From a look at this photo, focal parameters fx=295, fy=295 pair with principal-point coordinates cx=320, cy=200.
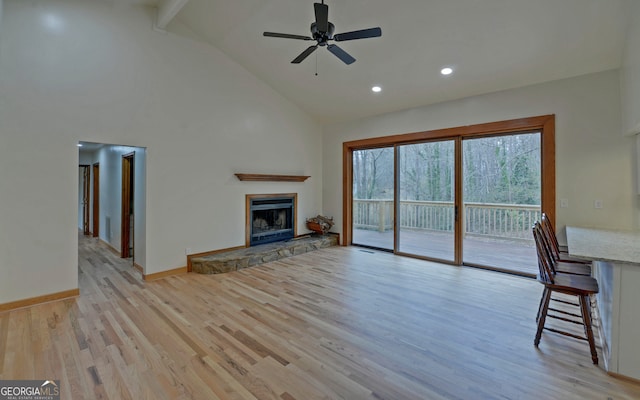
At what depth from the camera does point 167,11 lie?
3896 mm

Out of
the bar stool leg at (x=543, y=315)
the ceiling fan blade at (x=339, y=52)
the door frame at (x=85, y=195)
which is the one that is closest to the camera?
the bar stool leg at (x=543, y=315)

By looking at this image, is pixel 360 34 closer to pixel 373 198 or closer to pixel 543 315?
pixel 543 315

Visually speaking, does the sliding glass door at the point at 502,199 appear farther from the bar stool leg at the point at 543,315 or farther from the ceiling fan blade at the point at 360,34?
the ceiling fan blade at the point at 360,34

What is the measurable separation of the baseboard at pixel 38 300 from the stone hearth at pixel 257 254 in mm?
1451

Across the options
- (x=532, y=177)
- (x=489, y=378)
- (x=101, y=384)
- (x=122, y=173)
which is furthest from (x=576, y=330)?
(x=122, y=173)

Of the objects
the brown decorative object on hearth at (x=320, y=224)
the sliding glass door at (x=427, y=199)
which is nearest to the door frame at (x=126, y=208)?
the brown decorative object on hearth at (x=320, y=224)

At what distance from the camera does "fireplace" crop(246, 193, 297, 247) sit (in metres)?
5.56

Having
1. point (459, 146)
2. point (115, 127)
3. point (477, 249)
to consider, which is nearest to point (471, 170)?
point (459, 146)

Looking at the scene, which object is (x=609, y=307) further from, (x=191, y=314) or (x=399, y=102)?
(x=399, y=102)

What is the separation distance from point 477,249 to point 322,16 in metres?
4.36

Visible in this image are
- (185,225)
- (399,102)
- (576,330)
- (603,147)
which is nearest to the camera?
(576,330)

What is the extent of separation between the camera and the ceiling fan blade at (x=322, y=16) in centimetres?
260

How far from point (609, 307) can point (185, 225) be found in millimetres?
4915

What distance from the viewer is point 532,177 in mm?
4312
